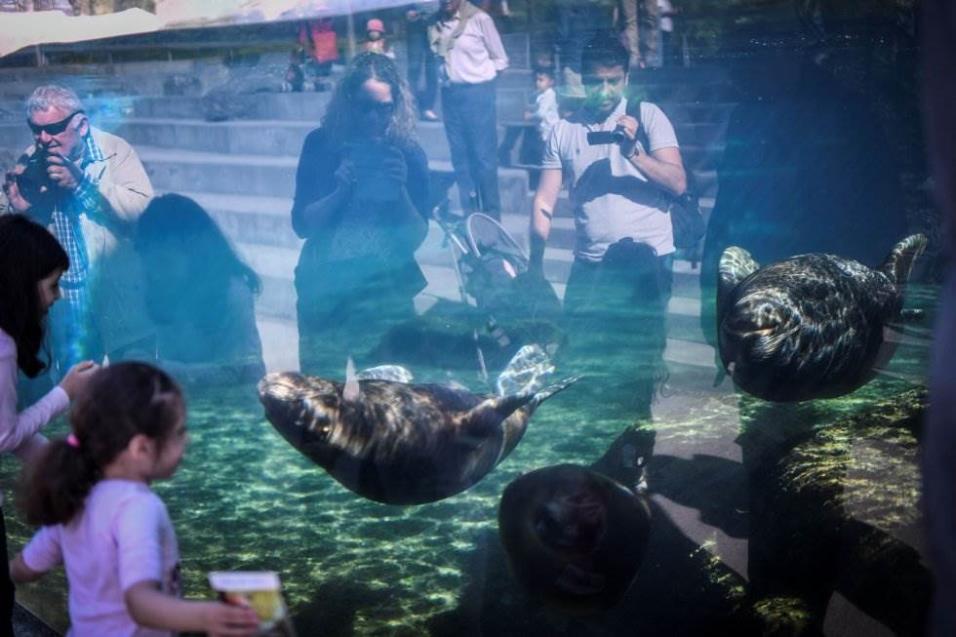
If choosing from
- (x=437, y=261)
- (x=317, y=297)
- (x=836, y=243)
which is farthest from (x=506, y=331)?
(x=836, y=243)

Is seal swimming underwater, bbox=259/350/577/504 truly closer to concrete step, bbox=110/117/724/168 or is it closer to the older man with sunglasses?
concrete step, bbox=110/117/724/168

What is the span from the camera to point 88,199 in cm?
441

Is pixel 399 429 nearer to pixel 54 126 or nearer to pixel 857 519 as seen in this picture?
pixel 857 519

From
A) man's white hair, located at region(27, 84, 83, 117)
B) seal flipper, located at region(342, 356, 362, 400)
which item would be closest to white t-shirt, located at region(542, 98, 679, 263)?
seal flipper, located at region(342, 356, 362, 400)

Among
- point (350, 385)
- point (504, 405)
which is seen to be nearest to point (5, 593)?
point (350, 385)

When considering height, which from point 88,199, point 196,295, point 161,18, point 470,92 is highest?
point 161,18

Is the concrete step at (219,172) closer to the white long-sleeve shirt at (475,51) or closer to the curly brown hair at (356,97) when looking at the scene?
the curly brown hair at (356,97)

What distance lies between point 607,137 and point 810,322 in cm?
95

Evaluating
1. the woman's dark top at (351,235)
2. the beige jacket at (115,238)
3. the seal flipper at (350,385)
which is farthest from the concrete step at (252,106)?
the seal flipper at (350,385)

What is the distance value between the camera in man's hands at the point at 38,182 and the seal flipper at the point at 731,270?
3239 millimetres

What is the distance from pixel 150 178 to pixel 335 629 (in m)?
2.30

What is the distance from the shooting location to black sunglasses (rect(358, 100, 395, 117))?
11.5 feet

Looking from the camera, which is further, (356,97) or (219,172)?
(219,172)

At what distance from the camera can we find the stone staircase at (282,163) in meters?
3.17
